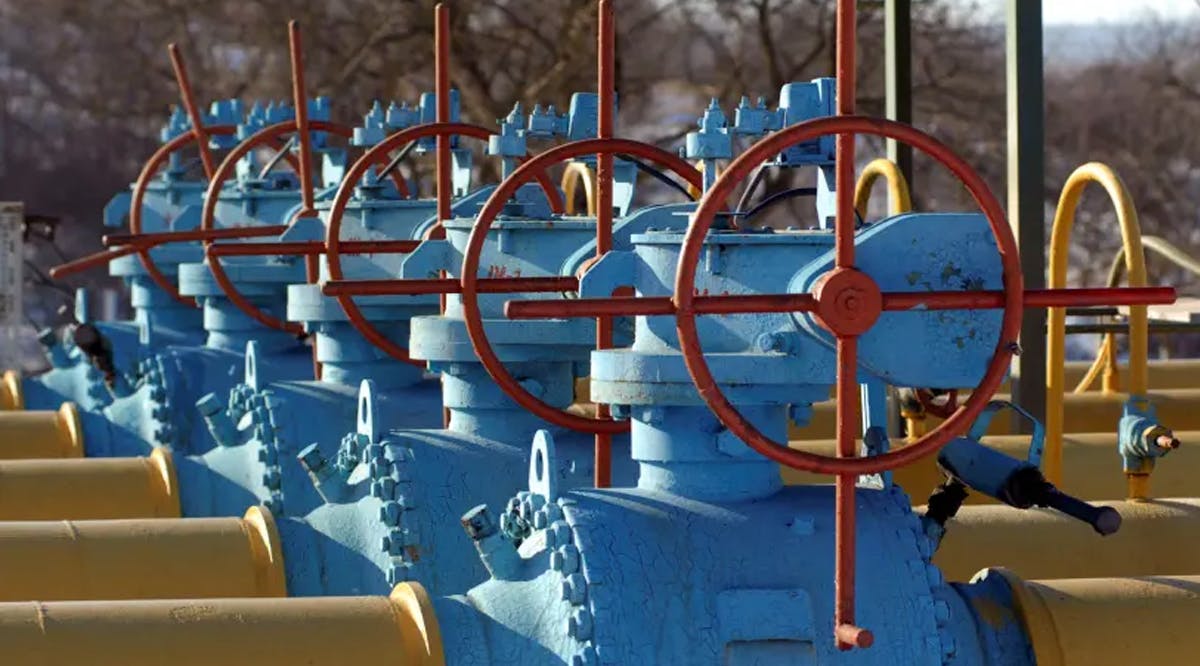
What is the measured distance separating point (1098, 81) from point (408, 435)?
94.5 ft

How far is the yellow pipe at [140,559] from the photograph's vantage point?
486 cm

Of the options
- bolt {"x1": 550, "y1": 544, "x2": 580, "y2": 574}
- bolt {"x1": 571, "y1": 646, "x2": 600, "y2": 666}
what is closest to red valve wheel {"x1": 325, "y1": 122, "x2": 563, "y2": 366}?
bolt {"x1": 550, "y1": 544, "x2": 580, "y2": 574}

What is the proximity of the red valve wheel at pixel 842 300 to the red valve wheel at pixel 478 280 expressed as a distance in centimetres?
106

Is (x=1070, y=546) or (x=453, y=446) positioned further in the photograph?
(x=453, y=446)

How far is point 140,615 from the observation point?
3982mm

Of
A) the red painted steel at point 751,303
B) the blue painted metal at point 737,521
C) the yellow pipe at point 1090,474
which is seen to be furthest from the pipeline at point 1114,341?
the red painted steel at point 751,303

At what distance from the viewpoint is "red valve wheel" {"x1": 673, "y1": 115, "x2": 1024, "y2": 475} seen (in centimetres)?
374

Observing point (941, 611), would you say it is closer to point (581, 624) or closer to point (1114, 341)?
point (581, 624)

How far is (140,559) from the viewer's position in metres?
5.01

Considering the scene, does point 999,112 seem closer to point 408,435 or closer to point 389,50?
point 389,50

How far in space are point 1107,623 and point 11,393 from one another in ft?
22.2

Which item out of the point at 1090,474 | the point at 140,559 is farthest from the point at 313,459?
the point at 1090,474

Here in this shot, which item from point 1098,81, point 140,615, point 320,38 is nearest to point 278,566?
point 140,615

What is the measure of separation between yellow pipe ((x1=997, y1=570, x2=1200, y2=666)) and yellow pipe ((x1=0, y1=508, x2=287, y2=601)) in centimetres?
167
